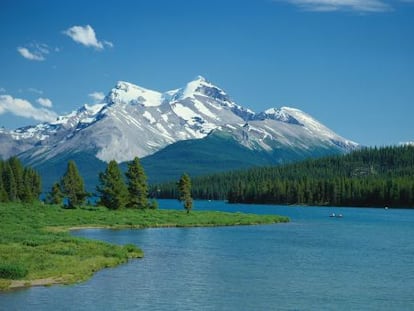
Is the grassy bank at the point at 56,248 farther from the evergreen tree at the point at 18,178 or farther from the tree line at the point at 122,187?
the evergreen tree at the point at 18,178

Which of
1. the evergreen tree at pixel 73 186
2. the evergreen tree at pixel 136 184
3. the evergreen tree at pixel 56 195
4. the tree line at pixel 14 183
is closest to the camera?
the evergreen tree at pixel 136 184

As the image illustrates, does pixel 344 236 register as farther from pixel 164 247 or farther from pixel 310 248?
pixel 164 247

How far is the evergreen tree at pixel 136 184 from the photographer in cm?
14612

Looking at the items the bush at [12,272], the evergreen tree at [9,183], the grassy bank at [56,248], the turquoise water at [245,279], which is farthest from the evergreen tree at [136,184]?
the bush at [12,272]

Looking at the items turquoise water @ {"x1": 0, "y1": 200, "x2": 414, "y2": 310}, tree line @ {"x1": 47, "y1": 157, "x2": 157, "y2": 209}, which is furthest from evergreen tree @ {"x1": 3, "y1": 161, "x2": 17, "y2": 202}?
turquoise water @ {"x1": 0, "y1": 200, "x2": 414, "y2": 310}

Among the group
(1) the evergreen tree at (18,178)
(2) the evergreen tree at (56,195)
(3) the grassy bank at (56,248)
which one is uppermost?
(1) the evergreen tree at (18,178)

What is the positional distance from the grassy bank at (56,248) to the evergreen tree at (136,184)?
56.2 feet

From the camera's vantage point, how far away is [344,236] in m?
108

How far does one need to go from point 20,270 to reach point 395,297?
29277 mm

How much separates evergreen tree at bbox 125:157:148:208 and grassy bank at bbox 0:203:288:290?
17125 millimetres

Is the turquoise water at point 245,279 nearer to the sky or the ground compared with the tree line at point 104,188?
nearer to the ground

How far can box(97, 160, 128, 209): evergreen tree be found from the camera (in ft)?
467

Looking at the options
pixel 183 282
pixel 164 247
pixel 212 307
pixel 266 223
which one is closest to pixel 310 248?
pixel 164 247

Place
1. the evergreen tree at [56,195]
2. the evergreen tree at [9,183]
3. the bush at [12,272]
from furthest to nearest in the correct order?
the evergreen tree at [56,195] → the evergreen tree at [9,183] → the bush at [12,272]
